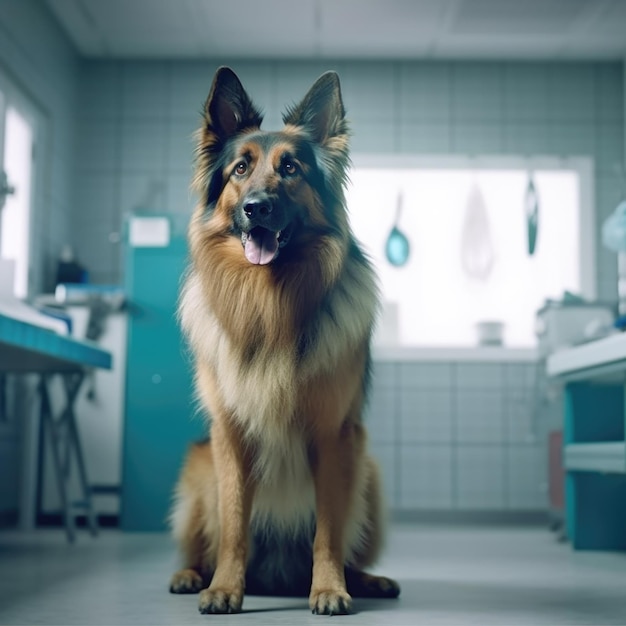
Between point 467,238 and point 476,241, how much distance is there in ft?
0.20

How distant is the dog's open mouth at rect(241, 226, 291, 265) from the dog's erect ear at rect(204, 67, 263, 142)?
32 cm

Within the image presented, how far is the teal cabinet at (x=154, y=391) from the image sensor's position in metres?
4.81

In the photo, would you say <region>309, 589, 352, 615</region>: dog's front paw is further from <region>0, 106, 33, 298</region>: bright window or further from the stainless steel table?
<region>0, 106, 33, 298</region>: bright window

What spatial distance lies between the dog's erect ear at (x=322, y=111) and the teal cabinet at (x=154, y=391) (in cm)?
256

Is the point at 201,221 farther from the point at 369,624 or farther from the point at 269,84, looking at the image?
the point at 269,84

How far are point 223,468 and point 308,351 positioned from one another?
36cm

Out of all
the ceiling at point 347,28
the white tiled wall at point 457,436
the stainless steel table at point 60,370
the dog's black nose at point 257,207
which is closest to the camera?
the dog's black nose at point 257,207

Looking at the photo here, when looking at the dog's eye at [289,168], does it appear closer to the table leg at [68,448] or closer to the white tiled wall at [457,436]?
the table leg at [68,448]

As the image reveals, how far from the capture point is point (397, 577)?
3033 mm

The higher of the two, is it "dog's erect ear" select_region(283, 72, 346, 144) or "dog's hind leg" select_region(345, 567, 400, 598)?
"dog's erect ear" select_region(283, 72, 346, 144)

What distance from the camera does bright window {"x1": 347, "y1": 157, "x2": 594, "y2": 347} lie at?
6.08 meters

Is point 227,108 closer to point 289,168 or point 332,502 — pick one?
point 289,168

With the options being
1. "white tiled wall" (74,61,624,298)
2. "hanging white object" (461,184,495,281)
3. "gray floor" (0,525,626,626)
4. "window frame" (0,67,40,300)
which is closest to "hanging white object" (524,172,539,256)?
"hanging white object" (461,184,495,281)

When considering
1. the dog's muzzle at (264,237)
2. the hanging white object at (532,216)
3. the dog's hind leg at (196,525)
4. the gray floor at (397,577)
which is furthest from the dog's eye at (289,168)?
the hanging white object at (532,216)
